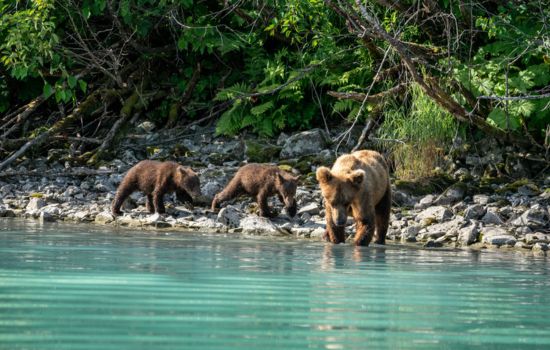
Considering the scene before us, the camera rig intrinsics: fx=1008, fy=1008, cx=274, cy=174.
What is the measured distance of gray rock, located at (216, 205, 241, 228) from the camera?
14055mm

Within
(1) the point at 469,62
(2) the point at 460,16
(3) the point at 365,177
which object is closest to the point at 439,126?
(1) the point at 469,62

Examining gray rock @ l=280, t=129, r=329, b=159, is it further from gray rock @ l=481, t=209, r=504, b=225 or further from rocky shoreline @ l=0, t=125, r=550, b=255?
gray rock @ l=481, t=209, r=504, b=225

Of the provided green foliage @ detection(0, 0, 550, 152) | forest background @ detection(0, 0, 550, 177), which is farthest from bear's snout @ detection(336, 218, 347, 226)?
green foliage @ detection(0, 0, 550, 152)

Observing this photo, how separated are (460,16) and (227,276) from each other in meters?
10.2

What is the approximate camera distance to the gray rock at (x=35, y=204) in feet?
50.9

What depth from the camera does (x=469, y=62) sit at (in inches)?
614

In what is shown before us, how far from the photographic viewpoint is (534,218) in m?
13.0

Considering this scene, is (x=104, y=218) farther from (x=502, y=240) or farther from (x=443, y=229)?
(x=502, y=240)

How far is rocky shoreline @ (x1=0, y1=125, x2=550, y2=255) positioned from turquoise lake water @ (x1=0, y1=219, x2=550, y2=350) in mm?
1716

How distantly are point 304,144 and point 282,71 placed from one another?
159cm

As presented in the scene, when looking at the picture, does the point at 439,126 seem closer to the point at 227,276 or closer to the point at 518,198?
the point at 518,198

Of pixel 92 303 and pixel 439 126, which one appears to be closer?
pixel 92 303

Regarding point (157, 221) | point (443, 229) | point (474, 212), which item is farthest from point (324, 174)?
point (157, 221)

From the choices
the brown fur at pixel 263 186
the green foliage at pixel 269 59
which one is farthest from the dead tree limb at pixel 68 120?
the brown fur at pixel 263 186
